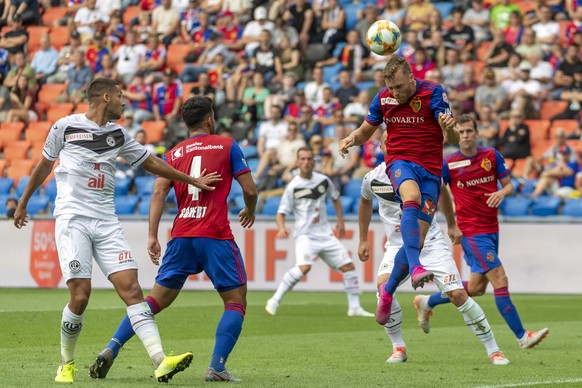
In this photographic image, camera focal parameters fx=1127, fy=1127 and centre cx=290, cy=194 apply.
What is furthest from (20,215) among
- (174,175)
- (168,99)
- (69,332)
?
(168,99)

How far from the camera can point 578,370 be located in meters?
9.42

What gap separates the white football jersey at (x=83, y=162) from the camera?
27.5 ft

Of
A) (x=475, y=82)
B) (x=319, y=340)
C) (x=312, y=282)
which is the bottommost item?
(x=312, y=282)

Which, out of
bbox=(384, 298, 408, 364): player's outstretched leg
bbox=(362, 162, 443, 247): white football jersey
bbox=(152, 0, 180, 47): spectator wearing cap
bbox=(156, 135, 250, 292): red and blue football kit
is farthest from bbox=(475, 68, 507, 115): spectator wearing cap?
bbox=(156, 135, 250, 292): red and blue football kit

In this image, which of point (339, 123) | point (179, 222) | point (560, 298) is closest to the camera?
point (179, 222)

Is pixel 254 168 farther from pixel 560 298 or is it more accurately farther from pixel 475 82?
pixel 560 298

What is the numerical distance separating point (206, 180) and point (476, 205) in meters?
4.42

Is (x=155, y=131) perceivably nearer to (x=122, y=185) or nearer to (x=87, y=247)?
(x=122, y=185)

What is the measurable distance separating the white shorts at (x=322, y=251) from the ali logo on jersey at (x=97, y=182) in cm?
839

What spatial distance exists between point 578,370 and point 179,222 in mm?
3583

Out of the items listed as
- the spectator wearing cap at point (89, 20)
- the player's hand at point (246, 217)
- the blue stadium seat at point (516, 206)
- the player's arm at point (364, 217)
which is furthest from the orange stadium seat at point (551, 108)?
the player's hand at point (246, 217)

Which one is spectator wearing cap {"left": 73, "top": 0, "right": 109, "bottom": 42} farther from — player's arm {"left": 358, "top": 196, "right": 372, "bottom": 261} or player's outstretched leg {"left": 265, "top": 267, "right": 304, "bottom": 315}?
player's arm {"left": 358, "top": 196, "right": 372, "bottom": 261}

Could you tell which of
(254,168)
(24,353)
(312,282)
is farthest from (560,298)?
(24,353)

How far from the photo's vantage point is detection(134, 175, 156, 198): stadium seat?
78.2 feet
